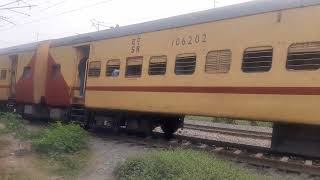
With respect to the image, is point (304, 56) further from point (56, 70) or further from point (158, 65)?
point (56, 70)

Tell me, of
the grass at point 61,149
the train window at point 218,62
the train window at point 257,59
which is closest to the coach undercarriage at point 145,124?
the train window at point 257,59

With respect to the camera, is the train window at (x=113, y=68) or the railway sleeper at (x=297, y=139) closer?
the railway sleeper at (x=297, y=139)

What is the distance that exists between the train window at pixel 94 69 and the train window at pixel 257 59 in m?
5.99

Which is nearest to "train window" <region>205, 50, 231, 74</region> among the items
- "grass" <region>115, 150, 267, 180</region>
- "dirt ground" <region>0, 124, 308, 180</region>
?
"dirt ground" <region>0, 124, 308, 180</region>

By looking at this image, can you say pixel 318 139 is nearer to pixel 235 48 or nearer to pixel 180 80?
pixel 235 48

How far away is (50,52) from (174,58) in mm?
7728

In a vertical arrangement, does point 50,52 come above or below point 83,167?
above

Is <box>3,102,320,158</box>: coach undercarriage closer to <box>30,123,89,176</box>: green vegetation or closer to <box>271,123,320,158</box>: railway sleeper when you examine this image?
<box>271,123,320,158</box>: railway sleeper

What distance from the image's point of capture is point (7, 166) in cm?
948

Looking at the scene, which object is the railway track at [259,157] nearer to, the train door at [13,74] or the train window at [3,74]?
the train door at [13,74]

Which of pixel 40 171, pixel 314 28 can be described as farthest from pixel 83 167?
pixel 314 28

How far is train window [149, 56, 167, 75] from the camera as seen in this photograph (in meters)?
11.8

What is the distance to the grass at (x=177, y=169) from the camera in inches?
285

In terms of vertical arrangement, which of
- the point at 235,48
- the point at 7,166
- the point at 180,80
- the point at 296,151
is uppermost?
the point at 235,48
